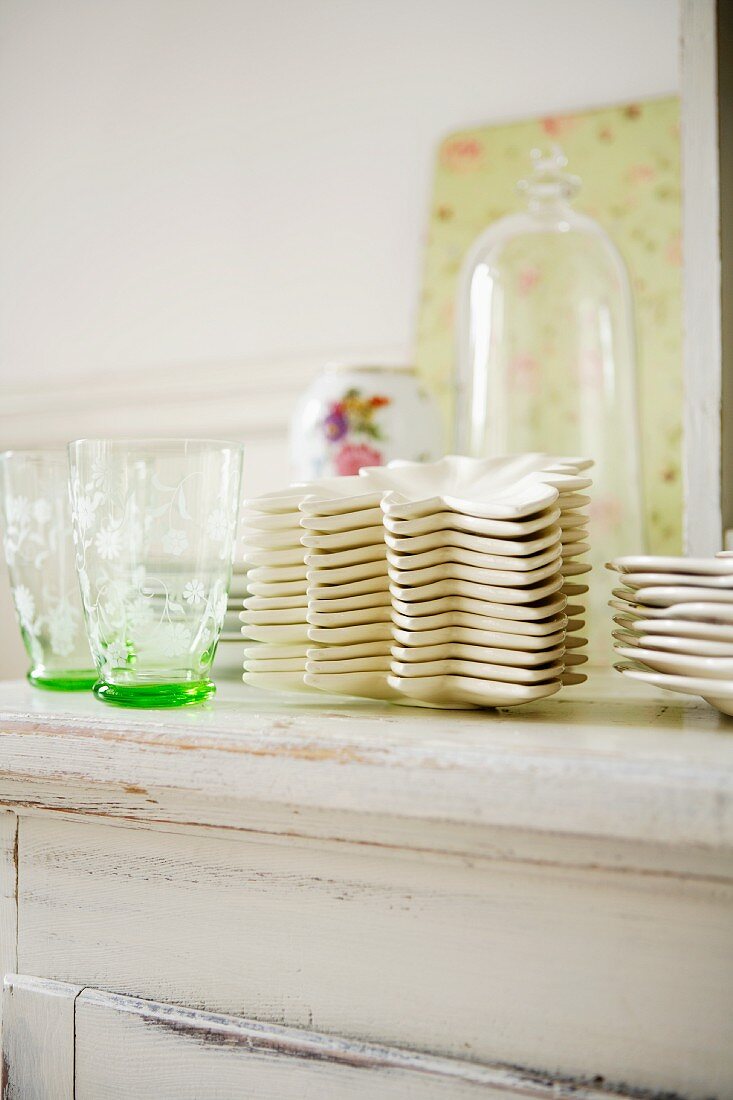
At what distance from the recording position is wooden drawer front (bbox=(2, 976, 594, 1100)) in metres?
0.39

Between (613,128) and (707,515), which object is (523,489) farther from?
(613,128)

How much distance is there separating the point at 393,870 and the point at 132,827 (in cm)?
14

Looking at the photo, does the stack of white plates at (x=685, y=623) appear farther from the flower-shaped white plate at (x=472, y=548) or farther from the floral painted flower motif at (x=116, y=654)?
the floral painted flower motif at (x=116, y=654)

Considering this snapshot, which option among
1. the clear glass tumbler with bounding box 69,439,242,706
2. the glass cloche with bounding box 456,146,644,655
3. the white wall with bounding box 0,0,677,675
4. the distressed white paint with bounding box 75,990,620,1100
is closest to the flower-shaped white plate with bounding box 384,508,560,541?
the clear glass tumbler with bounding box 69,439,242,706

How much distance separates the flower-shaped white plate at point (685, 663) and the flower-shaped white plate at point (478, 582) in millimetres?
50

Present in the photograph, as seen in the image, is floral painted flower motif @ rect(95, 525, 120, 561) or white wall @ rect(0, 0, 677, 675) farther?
white wall @ rect(0, 0, 677, 675)

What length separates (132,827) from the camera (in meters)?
0.47

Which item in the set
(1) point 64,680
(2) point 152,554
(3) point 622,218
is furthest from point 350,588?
(3) point 622,218

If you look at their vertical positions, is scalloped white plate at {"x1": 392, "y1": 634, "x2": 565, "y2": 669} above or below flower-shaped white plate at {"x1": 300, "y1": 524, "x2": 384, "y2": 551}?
below

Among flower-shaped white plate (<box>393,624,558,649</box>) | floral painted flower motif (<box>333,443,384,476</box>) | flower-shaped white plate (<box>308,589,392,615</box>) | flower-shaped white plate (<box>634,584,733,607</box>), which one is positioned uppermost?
floral painted flower motif (<box>333,443,384,476</box>)

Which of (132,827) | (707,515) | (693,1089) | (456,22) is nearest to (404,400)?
(707,515)

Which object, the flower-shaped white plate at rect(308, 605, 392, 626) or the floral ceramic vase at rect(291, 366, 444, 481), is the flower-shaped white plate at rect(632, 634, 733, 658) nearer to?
the flower-shaped white plate at rect(308, 605, 392, 626)

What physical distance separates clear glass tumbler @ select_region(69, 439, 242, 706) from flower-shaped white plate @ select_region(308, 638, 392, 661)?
0.22 ft

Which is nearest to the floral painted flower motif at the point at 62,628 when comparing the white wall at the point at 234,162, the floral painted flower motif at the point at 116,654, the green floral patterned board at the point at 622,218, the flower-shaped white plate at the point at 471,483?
the floral painted flower motif at the point at 116,654
